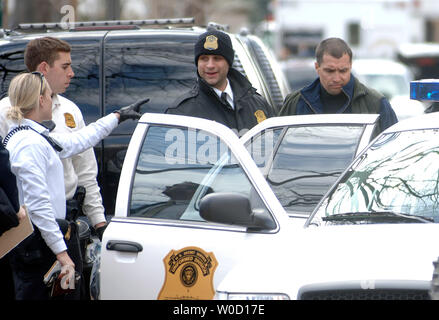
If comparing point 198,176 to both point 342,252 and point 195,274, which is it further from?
point 342,252

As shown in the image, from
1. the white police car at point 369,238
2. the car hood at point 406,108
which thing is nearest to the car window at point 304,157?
the white police car at point 369,238

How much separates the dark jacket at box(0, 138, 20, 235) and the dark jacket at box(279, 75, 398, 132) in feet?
7.98

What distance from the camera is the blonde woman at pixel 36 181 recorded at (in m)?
5.18

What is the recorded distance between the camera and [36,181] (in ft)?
17.0

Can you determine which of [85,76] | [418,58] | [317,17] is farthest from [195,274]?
[317,17]

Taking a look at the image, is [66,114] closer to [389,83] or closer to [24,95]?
[24,95]

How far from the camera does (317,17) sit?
136 feet

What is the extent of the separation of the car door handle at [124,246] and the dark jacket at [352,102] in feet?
7.21

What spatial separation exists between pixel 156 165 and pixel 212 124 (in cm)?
35

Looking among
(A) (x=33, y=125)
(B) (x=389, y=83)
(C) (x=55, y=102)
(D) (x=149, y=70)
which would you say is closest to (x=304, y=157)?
(A) (x=33, y=125)

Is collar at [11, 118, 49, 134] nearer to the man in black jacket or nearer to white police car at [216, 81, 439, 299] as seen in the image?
the man in black jacket

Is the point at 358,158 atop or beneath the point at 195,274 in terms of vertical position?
atop

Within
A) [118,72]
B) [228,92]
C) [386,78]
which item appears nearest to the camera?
[228,92]

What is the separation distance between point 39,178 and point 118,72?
2.05m
